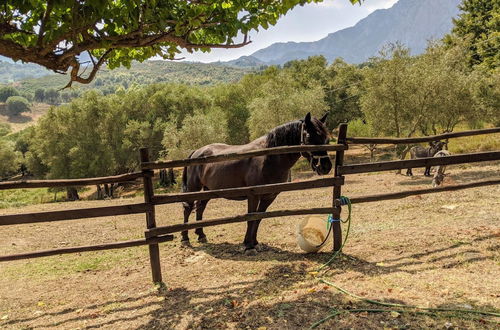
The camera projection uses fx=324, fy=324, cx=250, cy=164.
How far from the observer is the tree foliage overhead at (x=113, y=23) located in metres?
3.36

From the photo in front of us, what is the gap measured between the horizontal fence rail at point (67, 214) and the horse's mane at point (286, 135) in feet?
8.90

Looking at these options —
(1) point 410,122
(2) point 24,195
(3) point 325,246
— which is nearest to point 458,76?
(1) point 410,122

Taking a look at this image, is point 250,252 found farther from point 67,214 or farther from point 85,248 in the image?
point 67,214

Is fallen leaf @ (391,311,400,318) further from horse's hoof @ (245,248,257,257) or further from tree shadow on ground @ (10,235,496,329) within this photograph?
horse's hoof @ (245,248,257,257)

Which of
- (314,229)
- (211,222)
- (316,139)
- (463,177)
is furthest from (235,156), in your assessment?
(463,177)

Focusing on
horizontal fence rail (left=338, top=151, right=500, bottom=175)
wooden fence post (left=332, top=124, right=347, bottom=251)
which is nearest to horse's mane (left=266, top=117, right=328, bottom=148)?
wooden fence post (left=332, top=124, right=347, bottom=251)

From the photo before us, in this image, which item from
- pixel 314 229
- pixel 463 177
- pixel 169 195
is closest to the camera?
pixel 169 195

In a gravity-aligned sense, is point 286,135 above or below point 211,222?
above

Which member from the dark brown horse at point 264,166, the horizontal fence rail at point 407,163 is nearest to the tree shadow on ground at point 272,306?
the dark brown horse at point 264,166

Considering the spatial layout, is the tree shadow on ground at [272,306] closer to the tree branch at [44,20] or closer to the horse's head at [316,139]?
the horse's head at [316,139]

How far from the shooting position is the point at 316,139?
603cm

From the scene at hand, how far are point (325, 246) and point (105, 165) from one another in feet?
121

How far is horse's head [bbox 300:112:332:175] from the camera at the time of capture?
5945mm

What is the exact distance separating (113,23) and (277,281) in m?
4.18
